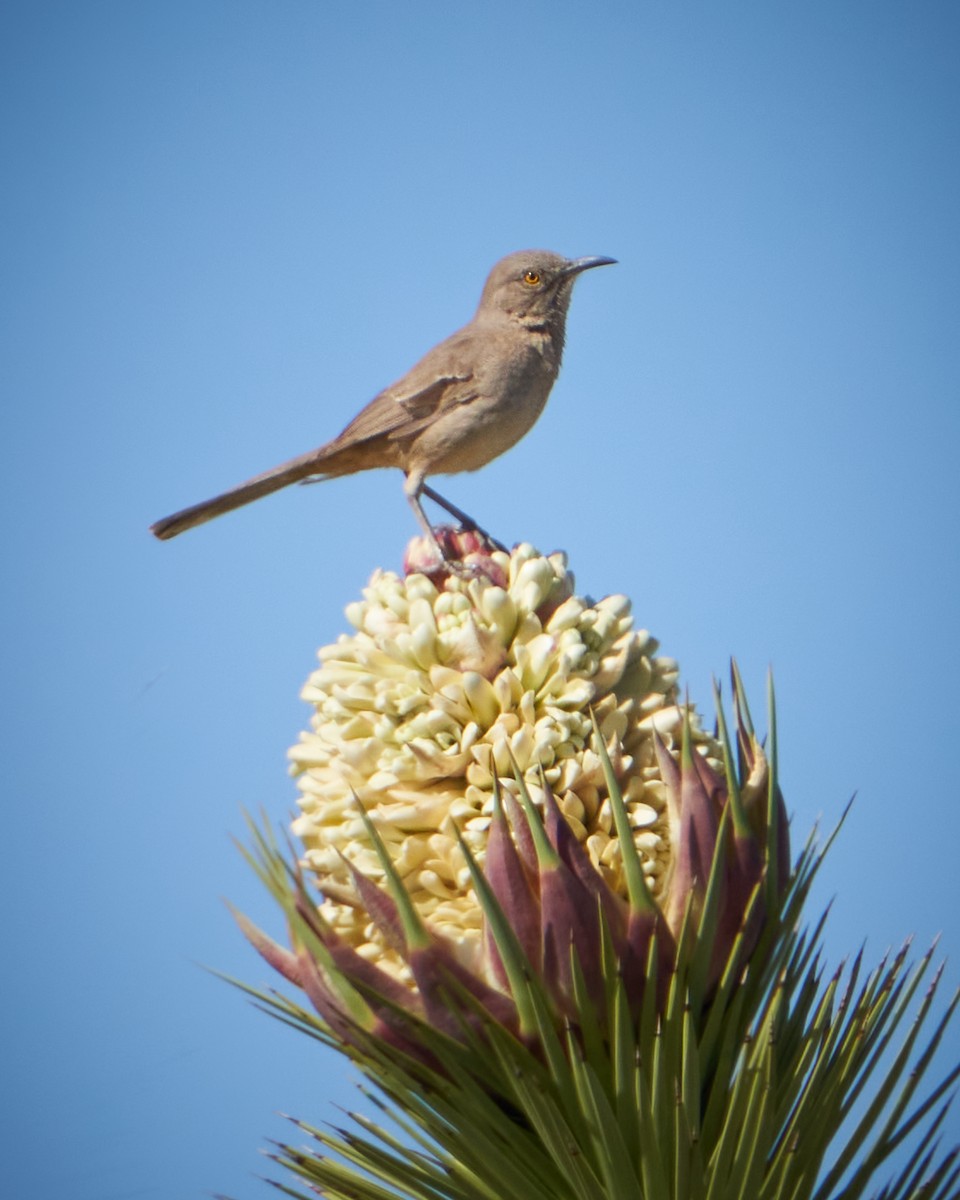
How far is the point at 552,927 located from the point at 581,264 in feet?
9.14

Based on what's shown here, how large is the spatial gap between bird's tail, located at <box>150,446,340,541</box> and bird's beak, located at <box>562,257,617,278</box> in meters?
0.98

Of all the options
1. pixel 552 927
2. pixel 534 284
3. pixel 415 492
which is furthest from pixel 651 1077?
pixel 534 284

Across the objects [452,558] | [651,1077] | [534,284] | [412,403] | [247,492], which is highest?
[534,284]

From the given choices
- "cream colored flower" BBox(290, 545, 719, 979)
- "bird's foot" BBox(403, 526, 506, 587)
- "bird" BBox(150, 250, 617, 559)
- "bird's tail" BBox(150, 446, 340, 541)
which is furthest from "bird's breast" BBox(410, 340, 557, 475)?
"cream colored flower" BBox(290, 545, 719, 979)

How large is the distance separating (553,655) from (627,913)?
0.30 metres

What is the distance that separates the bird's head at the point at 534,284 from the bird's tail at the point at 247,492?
759 millimetres

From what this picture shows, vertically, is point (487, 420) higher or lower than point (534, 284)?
lower

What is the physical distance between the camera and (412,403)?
116 inches

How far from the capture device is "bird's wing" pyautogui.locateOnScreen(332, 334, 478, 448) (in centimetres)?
296

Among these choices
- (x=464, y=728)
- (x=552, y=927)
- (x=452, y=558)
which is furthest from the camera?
(x=452, y=558)

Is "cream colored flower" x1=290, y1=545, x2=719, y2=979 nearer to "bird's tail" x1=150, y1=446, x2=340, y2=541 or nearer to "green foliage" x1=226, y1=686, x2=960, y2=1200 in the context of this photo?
"green foliage" x1=226, y1=686, x2=960, y2=1200

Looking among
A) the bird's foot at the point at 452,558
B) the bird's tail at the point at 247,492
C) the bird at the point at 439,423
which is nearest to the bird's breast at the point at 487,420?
the bird at the point at 439,423

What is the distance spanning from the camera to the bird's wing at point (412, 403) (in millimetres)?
2957

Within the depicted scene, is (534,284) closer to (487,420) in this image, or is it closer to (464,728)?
(487,420)
